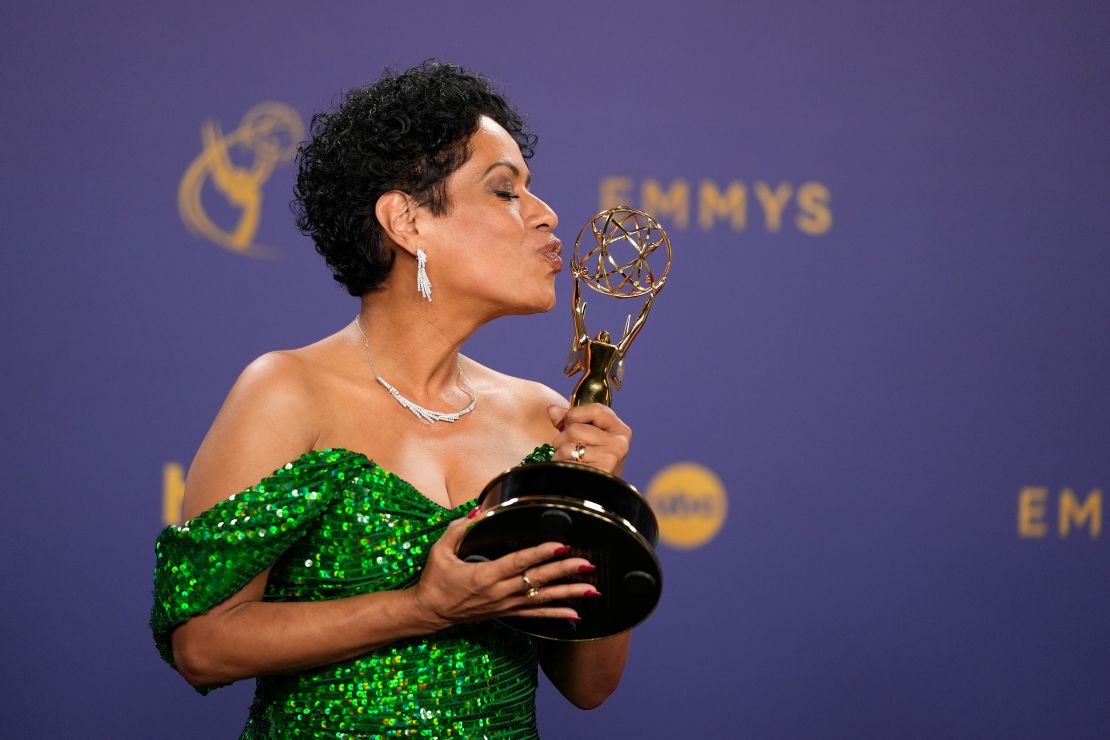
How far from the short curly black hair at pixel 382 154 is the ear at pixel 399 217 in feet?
0.04

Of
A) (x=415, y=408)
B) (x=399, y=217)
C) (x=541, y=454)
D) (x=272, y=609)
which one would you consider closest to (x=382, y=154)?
(x=399, y=217)

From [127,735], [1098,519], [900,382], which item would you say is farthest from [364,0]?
[1098,519]

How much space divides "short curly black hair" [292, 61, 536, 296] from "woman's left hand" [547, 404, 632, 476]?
34 cm

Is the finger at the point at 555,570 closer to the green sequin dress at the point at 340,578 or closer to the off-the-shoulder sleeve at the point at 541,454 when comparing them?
the green sequin dress at the point at 340,578

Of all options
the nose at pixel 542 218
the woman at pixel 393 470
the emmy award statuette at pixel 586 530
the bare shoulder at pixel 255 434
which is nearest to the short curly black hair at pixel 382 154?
the woman at pixel 393 470

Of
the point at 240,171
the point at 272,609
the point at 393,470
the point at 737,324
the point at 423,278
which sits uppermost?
the point at 240,171

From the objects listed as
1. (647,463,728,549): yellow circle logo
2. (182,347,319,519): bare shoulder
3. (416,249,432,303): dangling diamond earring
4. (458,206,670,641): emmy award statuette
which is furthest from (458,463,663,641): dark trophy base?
(647,463,728,549): yellow circle logo

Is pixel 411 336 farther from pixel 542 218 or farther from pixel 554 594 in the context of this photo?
pixel 554 594

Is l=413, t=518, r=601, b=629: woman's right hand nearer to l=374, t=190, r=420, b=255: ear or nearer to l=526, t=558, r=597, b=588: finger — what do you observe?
l=526, t=558, r=597, b=588: finger

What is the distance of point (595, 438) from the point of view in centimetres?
136

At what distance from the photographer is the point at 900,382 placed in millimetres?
2834

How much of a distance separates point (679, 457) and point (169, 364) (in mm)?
1156

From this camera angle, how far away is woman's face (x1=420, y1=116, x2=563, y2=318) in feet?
4.93

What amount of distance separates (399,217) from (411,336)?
6.1 inches
